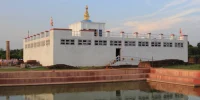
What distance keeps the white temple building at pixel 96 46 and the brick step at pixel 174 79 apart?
732 centimetres

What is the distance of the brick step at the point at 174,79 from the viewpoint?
20.8 metres

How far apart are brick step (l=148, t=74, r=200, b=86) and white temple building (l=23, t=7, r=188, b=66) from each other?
7320mm

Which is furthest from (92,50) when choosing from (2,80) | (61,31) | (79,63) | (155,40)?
(2,80)

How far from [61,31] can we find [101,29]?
22.8 ft

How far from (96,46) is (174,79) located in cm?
1088

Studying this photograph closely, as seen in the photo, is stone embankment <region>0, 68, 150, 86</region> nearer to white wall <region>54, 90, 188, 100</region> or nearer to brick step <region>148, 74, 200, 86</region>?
brick step <region>148, 74, 200, 86</region>

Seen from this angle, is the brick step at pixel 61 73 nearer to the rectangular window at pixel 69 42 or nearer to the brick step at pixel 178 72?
the brick step at pixel 178 72

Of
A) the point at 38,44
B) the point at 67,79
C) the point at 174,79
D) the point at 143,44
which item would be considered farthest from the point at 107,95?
the point at 38,44

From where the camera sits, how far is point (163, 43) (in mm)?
35000

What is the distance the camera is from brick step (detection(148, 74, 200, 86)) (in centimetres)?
2081

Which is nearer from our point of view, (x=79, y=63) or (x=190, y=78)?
(x=190, y=78)

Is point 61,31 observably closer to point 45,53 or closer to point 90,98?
point 45,53

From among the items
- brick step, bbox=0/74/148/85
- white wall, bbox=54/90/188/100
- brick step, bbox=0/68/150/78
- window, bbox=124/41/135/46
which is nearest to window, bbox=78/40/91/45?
window, bbox=124/41/135/46

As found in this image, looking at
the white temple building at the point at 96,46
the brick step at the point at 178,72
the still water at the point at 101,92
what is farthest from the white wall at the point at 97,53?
the still water at the point at 101,92
